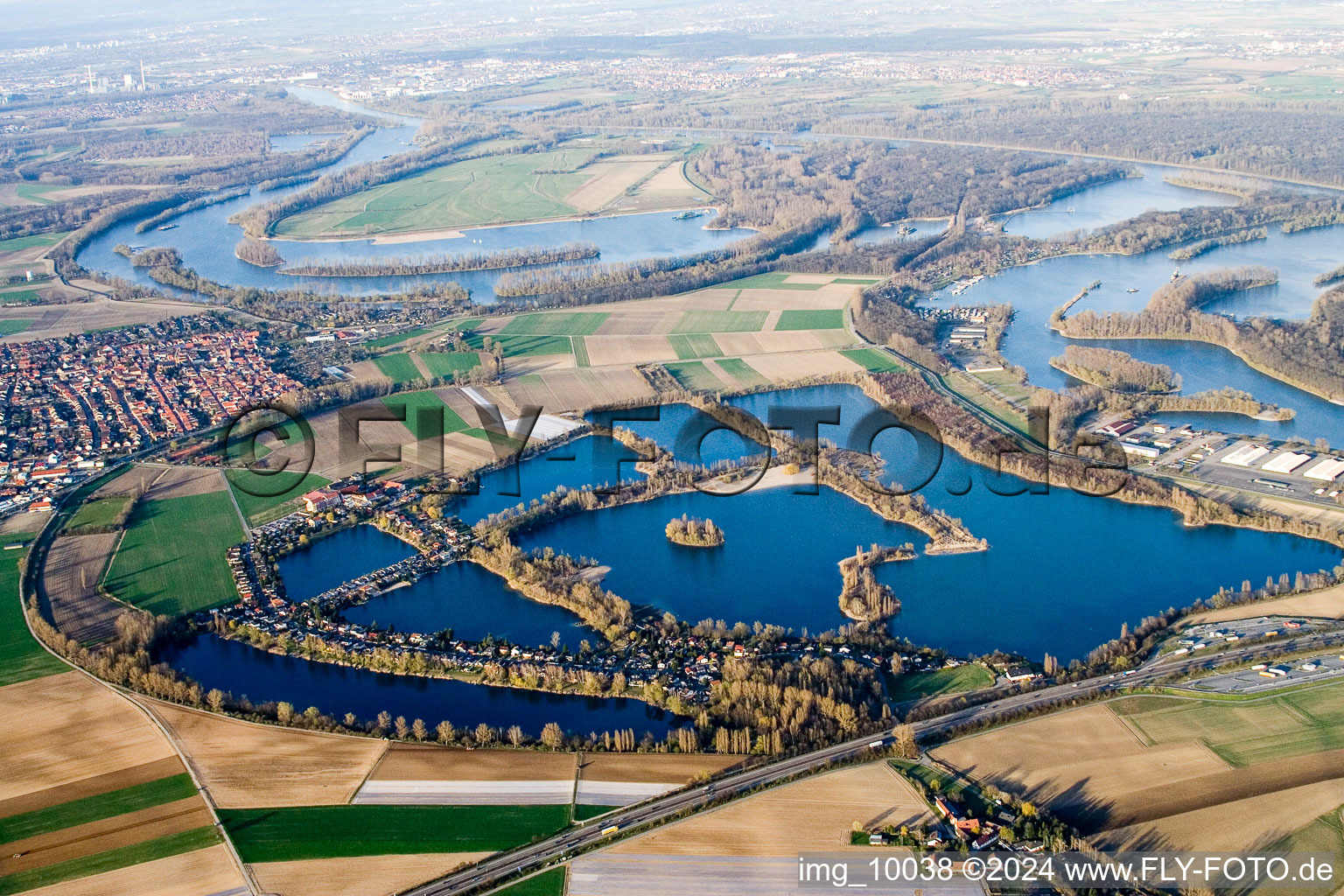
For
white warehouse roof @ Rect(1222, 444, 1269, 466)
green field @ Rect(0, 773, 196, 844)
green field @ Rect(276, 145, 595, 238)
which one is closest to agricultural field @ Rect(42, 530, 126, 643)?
green field @ Rect(0, 773, 196, 844)

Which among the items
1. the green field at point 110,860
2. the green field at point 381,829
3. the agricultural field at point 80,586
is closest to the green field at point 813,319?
the agricultural field at point 80,586

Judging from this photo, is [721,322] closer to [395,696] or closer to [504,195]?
[395,696]

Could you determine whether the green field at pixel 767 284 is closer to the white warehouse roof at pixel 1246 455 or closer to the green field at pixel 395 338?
the green field at pixel 395 338

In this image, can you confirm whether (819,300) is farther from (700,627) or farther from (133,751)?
(133,751)

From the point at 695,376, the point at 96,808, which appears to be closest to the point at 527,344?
the point at 695,376

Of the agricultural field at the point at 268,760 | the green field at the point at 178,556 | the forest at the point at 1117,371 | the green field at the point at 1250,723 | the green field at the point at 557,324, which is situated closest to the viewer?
the agricultural field at the point at 268,760

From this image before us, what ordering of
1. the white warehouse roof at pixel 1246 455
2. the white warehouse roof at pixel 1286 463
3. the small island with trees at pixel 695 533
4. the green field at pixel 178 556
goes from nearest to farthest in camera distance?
the green field at pixel 178 556, the small island with trees at pixel 695 533, the white warehouse roof at pixel 1286 463, the white warehouse roof at pixel 1246 455
